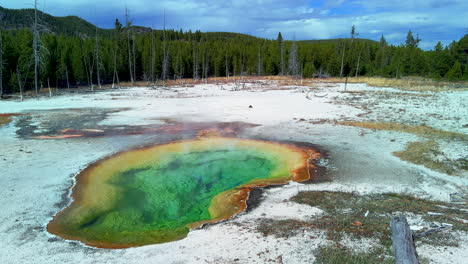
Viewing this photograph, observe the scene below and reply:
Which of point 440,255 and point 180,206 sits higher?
point 440,255

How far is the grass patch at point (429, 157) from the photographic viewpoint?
9.52m

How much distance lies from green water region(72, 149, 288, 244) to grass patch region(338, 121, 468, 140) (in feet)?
22.2

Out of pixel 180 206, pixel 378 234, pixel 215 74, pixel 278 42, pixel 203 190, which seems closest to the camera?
pixel 378 234

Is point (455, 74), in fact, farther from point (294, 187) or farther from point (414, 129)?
point (294, 187)

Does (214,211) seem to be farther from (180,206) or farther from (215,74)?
(215,74)

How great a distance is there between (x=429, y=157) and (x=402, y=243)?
679 cm

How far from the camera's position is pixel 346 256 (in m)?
4.91

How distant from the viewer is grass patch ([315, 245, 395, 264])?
4.75m

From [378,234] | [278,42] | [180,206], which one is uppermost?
[278,42]

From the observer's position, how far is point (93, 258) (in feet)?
17.0

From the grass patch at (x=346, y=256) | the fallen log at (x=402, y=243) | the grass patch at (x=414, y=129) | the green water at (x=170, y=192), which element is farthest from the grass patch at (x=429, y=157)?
the grass patch at (x=346, y=256)

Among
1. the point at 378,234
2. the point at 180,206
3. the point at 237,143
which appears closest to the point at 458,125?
the point at 237,143

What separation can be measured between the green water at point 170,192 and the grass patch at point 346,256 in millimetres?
2464

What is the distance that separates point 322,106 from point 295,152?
11503mm
